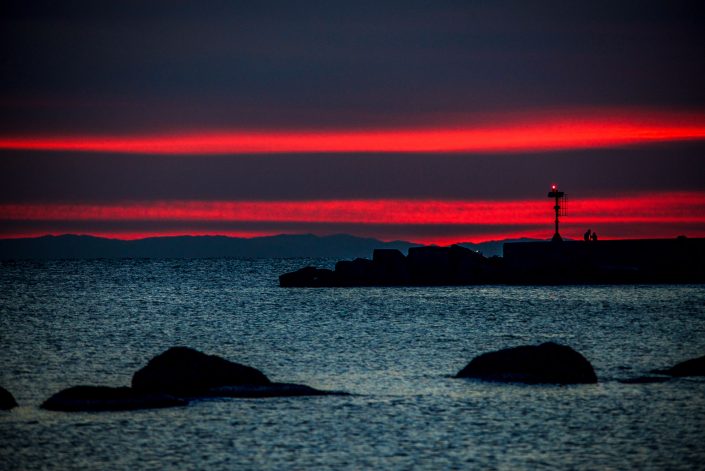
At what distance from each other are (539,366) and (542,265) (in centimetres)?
6458

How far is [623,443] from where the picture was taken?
20.2 m

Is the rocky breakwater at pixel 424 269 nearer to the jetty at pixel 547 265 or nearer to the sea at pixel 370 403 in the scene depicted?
the jetty at pixel 547 265

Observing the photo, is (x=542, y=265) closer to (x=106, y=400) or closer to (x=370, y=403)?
(x=370, y=403)

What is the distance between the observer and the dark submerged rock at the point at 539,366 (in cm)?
2636

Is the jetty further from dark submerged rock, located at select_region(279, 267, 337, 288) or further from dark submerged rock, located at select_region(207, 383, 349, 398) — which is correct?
dark submerged rock, located at select_region(207, 383, 349, 398)

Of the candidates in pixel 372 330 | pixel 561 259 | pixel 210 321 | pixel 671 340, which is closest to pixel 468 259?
pixel 561 259

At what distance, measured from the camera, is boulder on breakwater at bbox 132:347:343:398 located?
24.1 m

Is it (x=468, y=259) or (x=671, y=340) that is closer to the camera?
(x=671, y=340)

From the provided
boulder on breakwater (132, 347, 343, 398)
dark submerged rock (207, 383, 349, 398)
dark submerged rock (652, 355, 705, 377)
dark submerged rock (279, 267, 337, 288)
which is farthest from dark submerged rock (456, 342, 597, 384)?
dark submerged rock (279, 267, 337, 288)

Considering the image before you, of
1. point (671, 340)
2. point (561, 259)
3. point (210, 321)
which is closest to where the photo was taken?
point (671, 340)

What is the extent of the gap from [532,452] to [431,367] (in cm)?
1393

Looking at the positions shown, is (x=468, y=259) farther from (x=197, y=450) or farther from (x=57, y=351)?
(x=197, y=450)

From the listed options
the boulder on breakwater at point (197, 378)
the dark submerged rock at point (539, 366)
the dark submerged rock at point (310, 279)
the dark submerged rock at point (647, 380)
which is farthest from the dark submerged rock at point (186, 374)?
the dark submerged rock at point (310, 279)

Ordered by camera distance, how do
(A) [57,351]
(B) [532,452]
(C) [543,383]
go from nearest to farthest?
(B) [532,452] < (C) [543,383] < (A) [57,351]
